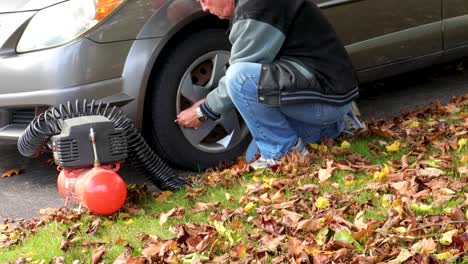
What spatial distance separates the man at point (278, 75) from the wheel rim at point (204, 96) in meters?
0.16

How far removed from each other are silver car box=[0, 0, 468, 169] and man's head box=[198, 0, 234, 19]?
229mm

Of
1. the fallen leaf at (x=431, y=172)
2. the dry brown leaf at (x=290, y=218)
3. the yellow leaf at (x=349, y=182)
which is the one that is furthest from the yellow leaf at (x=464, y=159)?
the dry brown leaf at (x=290, y=218)

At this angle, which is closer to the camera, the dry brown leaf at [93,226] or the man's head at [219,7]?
the dry brown leaf at [93,226]

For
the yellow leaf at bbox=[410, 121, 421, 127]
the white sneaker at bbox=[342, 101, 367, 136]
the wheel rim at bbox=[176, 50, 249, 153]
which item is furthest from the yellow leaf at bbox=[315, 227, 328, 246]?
the yellow leaf at bbox=[410, 121, 421, 127]

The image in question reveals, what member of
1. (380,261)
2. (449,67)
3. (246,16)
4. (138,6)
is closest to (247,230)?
(380,261)

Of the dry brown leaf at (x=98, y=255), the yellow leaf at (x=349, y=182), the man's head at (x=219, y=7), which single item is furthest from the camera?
the man's head at (x=219, y=7)

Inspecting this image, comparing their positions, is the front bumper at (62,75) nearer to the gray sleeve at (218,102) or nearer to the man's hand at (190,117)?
the man's hand at (190,117)

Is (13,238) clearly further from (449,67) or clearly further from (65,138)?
(449,67)

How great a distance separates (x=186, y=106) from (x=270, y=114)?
57 centimetres

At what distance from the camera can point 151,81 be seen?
4.60m

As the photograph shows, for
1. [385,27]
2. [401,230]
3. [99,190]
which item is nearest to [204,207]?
[99,190]

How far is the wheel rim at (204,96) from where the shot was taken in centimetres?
469

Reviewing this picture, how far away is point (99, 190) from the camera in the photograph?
12.5ft

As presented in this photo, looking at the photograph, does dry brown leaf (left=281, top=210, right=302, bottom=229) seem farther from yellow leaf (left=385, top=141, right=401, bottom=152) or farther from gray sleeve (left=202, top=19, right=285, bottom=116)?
yellow leaf (left=385, top=141, right=401, bottom=152)
